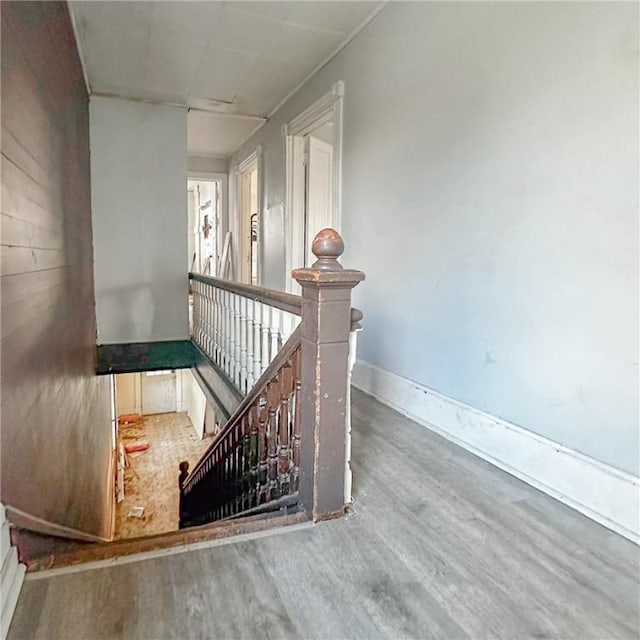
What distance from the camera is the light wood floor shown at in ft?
3.48

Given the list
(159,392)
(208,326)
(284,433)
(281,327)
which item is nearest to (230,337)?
(208,326)

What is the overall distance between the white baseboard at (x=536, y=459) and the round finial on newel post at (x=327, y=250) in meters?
1.03

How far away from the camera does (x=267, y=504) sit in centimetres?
184

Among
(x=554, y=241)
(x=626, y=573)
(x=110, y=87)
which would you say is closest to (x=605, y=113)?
(x=554, y=241)

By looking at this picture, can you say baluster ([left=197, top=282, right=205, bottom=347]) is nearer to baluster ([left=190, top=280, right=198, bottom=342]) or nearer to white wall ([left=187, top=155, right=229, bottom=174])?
baluster ([left=190, top=280, right=198, bottom=342])

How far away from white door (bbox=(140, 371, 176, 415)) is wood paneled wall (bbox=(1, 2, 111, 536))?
625cm

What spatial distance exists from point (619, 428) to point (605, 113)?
101cm

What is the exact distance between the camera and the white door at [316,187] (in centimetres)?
416

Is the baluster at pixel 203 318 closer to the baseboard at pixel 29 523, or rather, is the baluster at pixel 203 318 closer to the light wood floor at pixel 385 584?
the baseboard at pixel 29 523

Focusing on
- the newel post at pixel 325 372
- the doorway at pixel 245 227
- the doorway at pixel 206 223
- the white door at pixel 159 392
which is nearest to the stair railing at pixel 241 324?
the newel post at pixel 325 372

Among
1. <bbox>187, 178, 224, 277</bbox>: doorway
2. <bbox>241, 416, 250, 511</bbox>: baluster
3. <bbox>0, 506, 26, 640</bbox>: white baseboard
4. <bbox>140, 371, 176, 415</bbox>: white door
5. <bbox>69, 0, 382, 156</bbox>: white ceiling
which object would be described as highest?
<bbox>69, 0, 382, 156</bbox>: white ceiling

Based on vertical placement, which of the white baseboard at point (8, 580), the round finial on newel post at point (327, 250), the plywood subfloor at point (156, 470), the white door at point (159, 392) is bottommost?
the plywood subfloor at point (156, 470)

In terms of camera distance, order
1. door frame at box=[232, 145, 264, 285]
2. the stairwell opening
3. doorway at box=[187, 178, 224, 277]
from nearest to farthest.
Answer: door frame at box=[232, 145, 264, 285] < the stairwell opening < doorway at box=[187, 178, 224, 277]

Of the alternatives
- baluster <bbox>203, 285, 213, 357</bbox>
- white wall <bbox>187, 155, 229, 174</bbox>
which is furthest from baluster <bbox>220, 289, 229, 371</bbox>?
white wall <bbox>187, 155, 229, 174</bbox>
